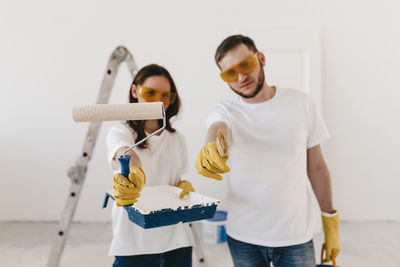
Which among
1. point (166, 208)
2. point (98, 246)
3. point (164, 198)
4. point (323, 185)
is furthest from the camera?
point (98, 246)

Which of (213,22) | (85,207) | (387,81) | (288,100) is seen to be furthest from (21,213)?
(387,81)

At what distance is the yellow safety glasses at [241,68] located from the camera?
3.57 feet

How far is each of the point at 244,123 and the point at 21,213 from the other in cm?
258

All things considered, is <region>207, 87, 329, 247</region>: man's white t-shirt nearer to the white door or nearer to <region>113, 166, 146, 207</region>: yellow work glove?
<region>113, 166, 146, 207</region>: yellow work glove

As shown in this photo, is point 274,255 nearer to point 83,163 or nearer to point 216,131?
point 216,131

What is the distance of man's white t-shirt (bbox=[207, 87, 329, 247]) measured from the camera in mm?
1067

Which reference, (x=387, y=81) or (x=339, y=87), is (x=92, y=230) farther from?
(x=387, y=81)

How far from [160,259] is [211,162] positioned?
0.45 m

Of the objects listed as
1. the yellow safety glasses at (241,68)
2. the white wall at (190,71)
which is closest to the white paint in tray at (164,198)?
the yellow safety glasses at (241,68)

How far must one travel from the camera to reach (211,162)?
89 cm

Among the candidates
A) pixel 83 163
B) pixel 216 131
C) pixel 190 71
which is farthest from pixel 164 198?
pixel 190 71

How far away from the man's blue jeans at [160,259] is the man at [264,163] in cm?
19

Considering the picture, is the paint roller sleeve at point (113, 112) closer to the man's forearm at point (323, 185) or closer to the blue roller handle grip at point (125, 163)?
the blue roller handle grip at point (125, 163)

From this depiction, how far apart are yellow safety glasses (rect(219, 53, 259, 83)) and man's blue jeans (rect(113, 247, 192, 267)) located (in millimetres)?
675
